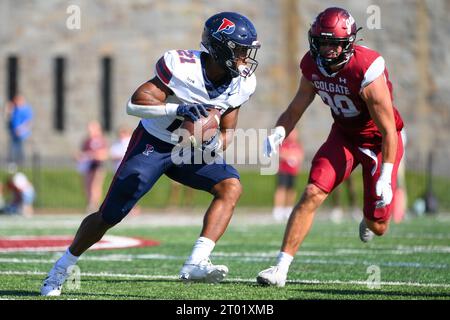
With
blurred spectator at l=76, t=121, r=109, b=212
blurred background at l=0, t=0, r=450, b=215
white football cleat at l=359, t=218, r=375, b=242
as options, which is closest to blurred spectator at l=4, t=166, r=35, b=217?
blurred spectator at l=76, t=121, r=109, b=212

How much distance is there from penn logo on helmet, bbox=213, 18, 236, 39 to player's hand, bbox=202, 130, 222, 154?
0.61 metres

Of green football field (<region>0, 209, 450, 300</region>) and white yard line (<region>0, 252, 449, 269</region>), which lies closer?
green football field (<region>0, 209, 450, 300</region>)

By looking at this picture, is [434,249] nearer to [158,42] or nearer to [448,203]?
[448,203]

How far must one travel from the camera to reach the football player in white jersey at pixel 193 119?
6195 mm

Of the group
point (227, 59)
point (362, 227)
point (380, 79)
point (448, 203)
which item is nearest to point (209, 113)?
point (227, 59)

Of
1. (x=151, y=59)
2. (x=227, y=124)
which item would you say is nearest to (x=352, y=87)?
(x=227, y=124)

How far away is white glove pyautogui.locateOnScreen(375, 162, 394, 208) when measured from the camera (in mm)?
6578

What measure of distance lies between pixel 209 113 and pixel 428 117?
18.7 metres

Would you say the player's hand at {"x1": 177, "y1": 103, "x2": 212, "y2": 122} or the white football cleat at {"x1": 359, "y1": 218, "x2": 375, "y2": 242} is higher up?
the player's hand at {"x1": 177, "y1": 103, "x2": 212, "y2": 122}

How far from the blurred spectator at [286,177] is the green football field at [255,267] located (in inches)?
165

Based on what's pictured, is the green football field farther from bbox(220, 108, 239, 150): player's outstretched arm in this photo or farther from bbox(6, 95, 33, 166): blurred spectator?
bbox(6, 95, 33, 166): blurred spectator

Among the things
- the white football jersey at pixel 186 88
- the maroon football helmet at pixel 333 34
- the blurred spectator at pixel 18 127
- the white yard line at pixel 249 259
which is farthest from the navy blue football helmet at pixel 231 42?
the blurred spectator at pixel 18 127

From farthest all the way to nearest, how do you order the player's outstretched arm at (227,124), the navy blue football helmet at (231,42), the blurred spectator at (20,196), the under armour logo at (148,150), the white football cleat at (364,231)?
the blurred spectator at (20,196) < the white football cleat at (364,231) < the player's outstretched arm at (227,124) < the under armour logo at (148,150) < the navy blue football helmet at (231,42)

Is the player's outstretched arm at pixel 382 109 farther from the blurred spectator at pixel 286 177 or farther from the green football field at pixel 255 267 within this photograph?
the blurred spectator at pixel 286 177
